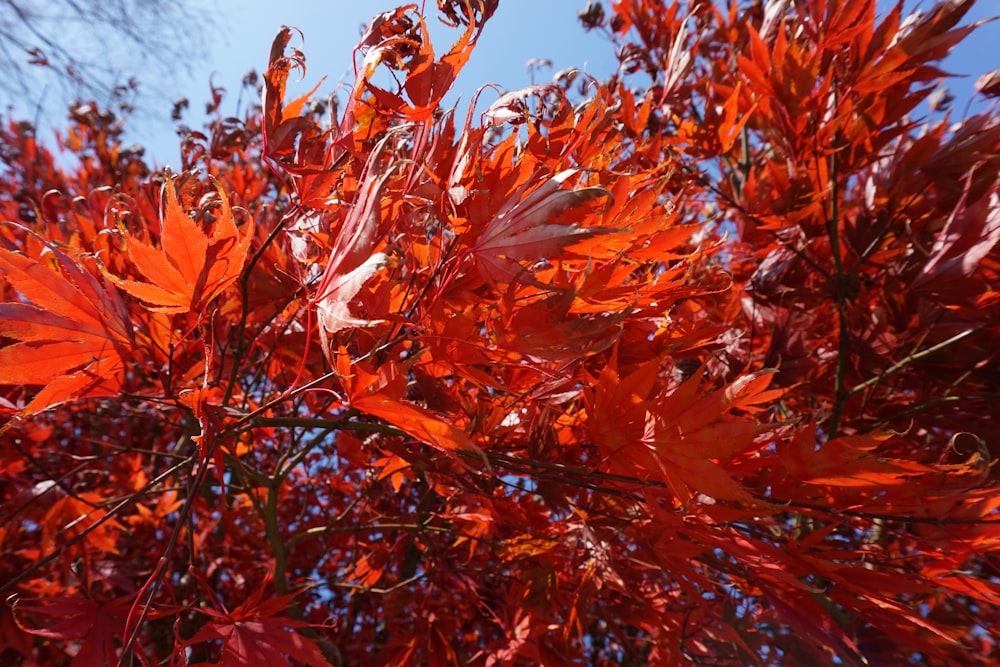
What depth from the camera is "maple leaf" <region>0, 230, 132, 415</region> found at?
1.29 ft

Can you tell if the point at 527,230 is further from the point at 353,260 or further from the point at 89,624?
the point at 89,624

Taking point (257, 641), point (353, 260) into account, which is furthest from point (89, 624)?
point (353, 260)

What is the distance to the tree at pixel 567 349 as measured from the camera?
411 millimetres

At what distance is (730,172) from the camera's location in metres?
1.30

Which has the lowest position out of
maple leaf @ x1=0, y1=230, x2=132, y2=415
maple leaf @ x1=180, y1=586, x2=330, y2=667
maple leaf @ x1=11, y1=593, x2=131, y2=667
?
maple leaf @ x1=180, y1=586, x2=330, y2=667

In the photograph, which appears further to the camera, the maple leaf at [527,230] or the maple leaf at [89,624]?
the maple leaf at [89,624]

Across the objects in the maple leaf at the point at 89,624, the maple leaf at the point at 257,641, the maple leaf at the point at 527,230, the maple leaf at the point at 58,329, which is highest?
the maple leaf at the point at 58,329

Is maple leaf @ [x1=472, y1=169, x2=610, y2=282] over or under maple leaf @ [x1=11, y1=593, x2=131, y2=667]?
over

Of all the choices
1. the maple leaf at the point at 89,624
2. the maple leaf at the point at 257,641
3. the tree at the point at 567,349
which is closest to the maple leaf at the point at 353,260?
the tree at the point at 567,349

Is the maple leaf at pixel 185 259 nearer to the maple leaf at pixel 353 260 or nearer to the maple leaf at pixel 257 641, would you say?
the maple leaf at pixel 353 260

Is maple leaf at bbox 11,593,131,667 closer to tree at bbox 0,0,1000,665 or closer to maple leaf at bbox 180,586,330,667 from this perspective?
tree at bbox 0,0,1000,665

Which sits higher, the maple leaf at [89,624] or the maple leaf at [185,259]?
the maple leaf at [185,259]

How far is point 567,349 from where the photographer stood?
1.24 feet

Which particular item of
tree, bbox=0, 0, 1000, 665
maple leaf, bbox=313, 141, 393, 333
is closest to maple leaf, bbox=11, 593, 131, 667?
tree, bbox=0, 0, 1000, 665
